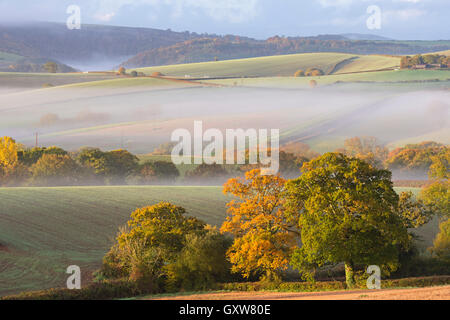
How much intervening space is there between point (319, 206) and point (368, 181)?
145 inches

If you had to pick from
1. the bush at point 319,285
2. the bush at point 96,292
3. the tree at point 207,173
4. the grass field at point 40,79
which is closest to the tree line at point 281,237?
the bush at point 96,292

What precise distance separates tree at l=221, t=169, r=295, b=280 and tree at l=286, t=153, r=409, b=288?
151 centimetres

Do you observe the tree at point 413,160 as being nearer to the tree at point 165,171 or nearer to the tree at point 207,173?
the tree at point 207,173

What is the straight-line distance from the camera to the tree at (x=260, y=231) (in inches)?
1507

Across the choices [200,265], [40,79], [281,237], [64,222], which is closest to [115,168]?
[64,222]

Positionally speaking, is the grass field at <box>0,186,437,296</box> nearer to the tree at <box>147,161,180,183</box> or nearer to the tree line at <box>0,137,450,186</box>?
the tree line at <box>0,137,450,186</box>

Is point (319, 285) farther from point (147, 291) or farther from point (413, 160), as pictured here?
point (413, 160)

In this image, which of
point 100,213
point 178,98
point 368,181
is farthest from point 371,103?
point 368,181

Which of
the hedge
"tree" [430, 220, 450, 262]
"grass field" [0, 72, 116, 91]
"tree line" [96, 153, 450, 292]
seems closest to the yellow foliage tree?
"tree line" [96, 153, 450, 292]

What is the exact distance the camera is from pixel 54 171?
3428 inches

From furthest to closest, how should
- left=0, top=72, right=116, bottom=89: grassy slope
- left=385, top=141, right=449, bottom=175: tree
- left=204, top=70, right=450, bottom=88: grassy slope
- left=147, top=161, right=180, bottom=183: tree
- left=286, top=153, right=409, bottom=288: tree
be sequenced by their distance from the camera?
left=0, top=72, right=116, bottom=89: grassy slope
left=204, top=70, right=450, bottom=88: grassy slope
left=385, top=141, right=449, bottom=175: tree
left=147, top=161, right=180, bottom=183: tree
left=286, top=153, right=409, bottom=288: tree

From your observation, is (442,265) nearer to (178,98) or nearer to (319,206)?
(319,206)

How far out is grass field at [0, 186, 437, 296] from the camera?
128 feet
